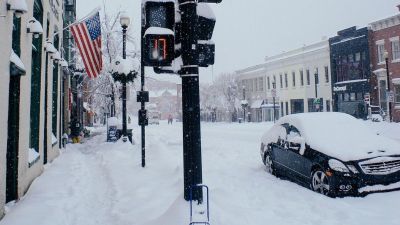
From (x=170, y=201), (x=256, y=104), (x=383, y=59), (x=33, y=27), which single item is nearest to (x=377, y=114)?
(x=383, y=59)

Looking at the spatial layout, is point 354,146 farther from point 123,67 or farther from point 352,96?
point 352,96

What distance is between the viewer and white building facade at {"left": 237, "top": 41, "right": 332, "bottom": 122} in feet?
145

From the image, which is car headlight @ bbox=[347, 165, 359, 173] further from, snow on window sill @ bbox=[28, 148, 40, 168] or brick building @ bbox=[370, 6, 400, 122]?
brick building @ bbox=[370, 6, 400, 122]

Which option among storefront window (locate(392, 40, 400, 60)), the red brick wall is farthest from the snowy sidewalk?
storefront window (locate(392, 40, 400, 60))

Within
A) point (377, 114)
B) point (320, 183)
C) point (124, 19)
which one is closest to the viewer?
point (320, 183)

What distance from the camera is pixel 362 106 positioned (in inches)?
1487

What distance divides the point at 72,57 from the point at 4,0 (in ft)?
78.3

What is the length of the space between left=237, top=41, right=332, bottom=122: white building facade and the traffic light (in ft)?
113

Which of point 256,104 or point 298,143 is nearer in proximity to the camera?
point 298,143

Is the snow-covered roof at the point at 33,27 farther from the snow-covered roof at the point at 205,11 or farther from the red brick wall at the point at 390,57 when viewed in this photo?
the red brick wall at the point at 390,57

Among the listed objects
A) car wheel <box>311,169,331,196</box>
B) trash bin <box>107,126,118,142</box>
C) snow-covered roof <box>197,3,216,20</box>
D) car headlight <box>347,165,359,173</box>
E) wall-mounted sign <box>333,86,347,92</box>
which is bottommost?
car wheel <box>311,169,331,196</box>

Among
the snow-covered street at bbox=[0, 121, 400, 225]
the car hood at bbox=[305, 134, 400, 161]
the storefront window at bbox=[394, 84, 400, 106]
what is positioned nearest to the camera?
the snow-covered street at bbox=[0, 121, 400, 225]

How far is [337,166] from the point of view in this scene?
7.53m

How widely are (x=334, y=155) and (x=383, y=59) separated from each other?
31.2 m
